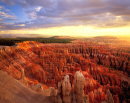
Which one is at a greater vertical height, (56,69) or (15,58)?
(15,58)

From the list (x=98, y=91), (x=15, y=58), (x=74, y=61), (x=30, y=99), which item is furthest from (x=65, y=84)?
(x=74, y=61)

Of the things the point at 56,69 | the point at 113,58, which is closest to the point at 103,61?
the point at 113,58

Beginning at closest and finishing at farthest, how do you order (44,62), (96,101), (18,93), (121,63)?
(18,93)
(96,101)
(44,62)
(121,63)

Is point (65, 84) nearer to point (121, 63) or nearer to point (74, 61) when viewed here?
point (74, 61)

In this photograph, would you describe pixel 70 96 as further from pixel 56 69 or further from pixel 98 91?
pixel 56 69

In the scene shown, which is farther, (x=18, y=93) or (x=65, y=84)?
(x=18, y=93)

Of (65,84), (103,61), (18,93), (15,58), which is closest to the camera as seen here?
(65,84)

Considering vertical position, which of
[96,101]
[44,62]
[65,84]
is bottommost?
[96,101]
